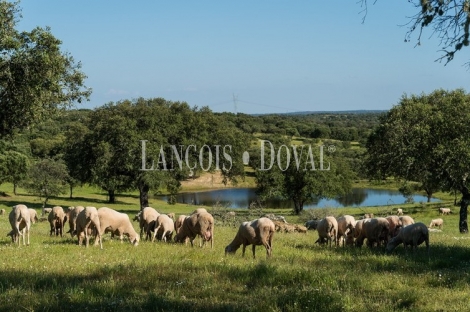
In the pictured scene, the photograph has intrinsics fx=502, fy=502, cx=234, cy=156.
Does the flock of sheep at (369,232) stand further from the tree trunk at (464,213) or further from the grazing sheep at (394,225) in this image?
the tree trunk at (464,213)

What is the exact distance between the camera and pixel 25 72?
80.2 feet

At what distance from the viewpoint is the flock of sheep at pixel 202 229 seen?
16.0 m

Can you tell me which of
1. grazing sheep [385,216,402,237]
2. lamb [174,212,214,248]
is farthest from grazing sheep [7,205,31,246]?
grazing sheep [385,216,402,237]

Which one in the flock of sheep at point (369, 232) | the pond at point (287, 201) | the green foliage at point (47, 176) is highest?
the green foliage at point (47, 176)

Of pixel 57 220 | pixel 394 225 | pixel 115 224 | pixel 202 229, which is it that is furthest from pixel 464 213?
pixel 57 220

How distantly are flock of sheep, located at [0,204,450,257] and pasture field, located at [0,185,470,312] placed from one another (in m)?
1.33

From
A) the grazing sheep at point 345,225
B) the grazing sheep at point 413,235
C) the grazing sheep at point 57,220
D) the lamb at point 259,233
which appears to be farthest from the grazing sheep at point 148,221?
the grazing sheep at point 413,235

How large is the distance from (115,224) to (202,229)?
3226 millimetres

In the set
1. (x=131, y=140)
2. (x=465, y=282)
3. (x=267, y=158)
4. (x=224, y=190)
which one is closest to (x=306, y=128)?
(x=224, y=190)

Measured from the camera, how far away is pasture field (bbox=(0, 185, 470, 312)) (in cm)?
823

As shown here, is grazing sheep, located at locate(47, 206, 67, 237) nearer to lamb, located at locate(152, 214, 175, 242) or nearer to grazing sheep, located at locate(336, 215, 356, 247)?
lamb, located at locate(152, 214, 175, 242)

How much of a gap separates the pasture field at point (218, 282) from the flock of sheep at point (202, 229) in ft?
4.35

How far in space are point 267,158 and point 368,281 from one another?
58.3 m

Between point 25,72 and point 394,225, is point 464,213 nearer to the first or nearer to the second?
point 394,225
